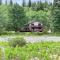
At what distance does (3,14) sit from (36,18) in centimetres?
347

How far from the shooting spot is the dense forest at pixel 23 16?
19636 millimetres

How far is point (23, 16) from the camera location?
2078cm

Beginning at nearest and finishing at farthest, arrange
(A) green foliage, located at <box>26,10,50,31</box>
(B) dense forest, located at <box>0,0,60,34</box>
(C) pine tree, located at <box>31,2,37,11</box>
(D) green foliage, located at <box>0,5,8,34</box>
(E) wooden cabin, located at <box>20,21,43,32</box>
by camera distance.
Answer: (D) green foliage, located at <box>0,5,8,34</box>
(B) dense forest, located at <box>0,0,60,34</box>
(E) wooden cabin, located at <box>20,21,43,32</box>
(A) green foliage, located at <box>26,10,50,31</box>
(C) pine tree, located at <box>31,2,37,11</box>

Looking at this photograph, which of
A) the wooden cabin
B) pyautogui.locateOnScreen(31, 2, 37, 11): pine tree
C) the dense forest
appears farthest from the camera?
pyautogui.locateOnScreen(31, 2, 37, 11): pine tree

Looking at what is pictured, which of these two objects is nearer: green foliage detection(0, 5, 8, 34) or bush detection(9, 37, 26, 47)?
bush detection(9, 37, 26, 47)

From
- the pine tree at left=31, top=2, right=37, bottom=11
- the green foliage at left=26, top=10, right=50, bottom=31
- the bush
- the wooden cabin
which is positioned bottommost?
the wooden cabin

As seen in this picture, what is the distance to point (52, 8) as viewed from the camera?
66.2 ft

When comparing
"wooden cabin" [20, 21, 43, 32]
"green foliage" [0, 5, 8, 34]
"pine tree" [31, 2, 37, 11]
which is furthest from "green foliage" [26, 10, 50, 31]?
"green foliage" [0, 5, 8, 34]

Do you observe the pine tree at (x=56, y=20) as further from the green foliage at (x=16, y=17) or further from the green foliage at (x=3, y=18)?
the green foliage at (x=3, y=18)

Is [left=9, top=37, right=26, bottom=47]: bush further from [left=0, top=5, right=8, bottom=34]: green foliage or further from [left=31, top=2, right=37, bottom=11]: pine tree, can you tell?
[left=31, top=2, right=37, bottom=11]: pine tree

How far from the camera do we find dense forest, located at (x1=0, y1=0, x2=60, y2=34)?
1964 cm

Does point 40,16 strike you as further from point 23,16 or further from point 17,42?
point 17,42

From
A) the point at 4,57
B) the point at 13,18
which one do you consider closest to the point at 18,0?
the point at 13,18

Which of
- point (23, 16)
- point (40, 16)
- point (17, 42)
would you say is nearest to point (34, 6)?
point (40, 16)
